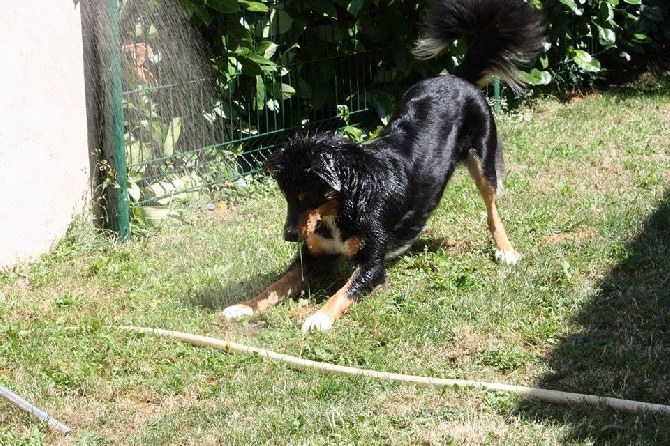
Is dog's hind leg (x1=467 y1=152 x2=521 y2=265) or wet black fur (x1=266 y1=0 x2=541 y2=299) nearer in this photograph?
wet black fur (x1=266 y1=0 x2=541 y2=299)

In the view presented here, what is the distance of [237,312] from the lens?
5.06 meters

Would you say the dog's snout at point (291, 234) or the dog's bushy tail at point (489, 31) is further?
the dog's bushy tail at point (489, 31)

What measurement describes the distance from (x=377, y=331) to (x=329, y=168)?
2.82 ft

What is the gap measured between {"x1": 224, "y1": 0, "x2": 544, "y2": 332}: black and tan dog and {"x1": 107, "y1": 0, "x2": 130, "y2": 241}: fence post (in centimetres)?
149

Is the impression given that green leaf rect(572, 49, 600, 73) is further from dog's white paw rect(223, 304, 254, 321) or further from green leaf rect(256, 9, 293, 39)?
dog's white paw rect(223, 304, 254, 321)

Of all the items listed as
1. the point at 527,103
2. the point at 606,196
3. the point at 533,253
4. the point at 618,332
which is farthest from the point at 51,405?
the point at 527,103

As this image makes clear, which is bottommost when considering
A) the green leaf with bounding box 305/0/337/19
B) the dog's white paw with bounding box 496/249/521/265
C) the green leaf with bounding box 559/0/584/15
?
the dog's white paw with bounding box 496/249/521/265

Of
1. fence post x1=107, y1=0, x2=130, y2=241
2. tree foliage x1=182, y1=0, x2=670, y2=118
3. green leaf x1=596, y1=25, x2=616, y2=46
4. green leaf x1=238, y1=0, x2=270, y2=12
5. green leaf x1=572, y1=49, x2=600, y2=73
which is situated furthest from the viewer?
A: green leaf x1=596, y1=25, x2=616, y2=46

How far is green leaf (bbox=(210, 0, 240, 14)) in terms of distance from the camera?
22.0ft

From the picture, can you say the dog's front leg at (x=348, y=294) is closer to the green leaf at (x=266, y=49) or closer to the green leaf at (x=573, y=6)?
the green leaf at (x=266, y=49)

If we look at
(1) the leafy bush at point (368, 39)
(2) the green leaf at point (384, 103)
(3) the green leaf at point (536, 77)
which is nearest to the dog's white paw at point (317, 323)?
(1) the leafy bush at point (368, 39)

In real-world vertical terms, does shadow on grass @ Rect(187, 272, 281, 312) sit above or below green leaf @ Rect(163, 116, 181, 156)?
below

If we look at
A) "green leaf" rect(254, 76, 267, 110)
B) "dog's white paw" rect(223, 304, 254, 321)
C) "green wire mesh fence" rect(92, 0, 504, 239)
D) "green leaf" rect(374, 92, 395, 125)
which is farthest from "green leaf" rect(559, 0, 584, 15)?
"dog's white paw" rect(223, 304, 254, 321)

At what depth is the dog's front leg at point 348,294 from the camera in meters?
4.83
